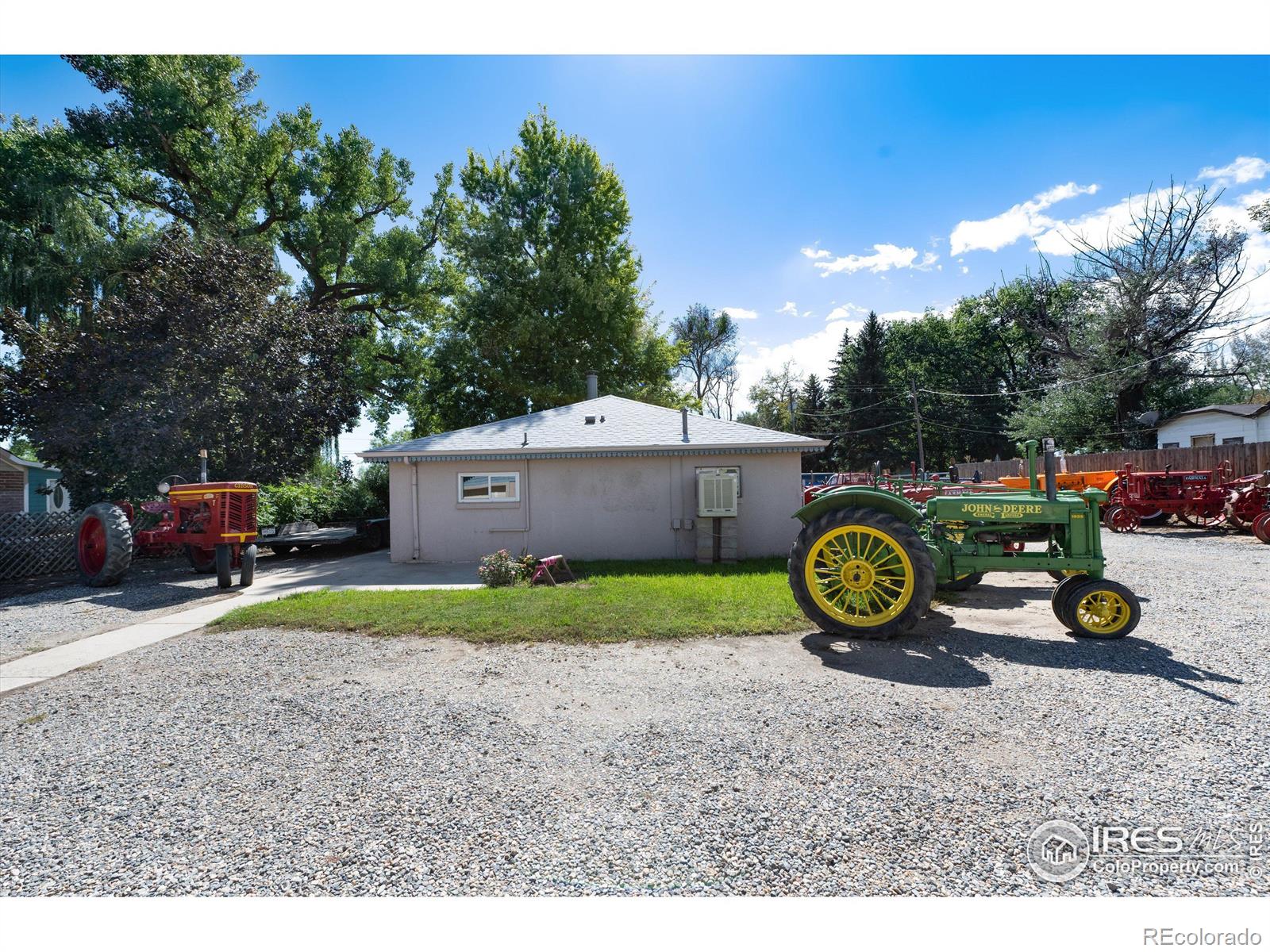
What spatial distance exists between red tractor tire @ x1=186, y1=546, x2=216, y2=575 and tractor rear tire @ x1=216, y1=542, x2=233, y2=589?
6.58 feet

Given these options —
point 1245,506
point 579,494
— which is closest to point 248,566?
point 579,494

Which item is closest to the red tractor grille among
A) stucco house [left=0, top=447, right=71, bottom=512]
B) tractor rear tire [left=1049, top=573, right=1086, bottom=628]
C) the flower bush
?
the flower bush

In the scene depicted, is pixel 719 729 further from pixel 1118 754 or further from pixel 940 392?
pixel 940 392

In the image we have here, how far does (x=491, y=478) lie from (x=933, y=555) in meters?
8.81

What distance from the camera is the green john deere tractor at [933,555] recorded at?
5.40 meters

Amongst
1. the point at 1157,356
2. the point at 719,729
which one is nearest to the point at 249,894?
the point at 719,729

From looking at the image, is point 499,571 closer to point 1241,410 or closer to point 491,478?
point 491,478

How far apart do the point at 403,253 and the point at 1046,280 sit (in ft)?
117

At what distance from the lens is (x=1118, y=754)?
3135 millimetres

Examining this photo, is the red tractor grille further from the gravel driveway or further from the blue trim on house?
the gravel driveway

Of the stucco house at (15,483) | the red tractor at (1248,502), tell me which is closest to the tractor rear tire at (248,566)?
the stucco house at (15,483)

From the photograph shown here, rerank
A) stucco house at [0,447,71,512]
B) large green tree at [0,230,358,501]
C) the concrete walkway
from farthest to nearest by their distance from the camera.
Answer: stucco house at [0,447,71,512] → large green tree at [0,230,358,501] → the concrete walkway

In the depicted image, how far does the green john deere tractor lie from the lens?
5398 millimetres

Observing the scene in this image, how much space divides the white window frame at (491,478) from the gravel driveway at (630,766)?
679 cm
